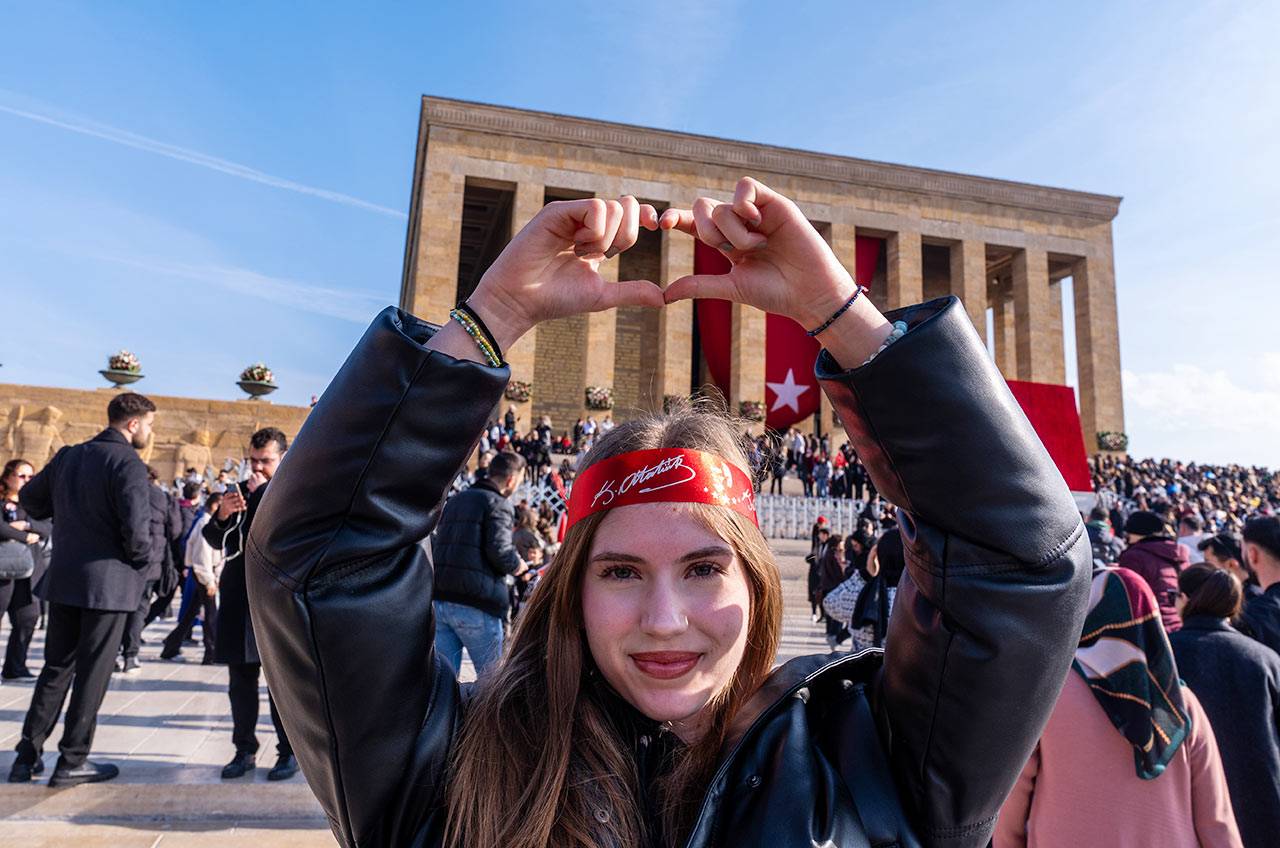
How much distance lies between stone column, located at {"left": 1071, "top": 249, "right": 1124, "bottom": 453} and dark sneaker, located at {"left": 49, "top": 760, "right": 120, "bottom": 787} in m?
29.4

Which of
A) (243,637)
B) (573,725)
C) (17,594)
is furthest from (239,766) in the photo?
(573,725)

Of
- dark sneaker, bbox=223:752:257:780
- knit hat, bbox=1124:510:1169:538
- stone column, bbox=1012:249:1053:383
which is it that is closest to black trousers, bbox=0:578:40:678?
dark sneaker, bbox=223:752:257:780

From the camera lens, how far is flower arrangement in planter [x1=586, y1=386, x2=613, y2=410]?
24.2 metres

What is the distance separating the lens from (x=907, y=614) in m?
1.18

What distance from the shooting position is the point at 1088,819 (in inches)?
94.5

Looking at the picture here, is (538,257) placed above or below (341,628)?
above

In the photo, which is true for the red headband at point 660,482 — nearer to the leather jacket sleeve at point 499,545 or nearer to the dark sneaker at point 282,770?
the leather jacket sleeve at point 499,545

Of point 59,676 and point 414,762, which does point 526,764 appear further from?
point 59,676

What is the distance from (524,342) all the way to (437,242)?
3.96m

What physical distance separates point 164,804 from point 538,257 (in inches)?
160

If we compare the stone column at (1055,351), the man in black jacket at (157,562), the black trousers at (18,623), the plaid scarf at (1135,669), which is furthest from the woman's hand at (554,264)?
the stone column at (1055,351)

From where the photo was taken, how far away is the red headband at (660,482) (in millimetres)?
1335

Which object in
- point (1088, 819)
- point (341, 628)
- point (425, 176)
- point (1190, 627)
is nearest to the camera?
point (341, 628)

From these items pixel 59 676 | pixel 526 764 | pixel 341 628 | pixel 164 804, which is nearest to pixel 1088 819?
pixel 526 764
